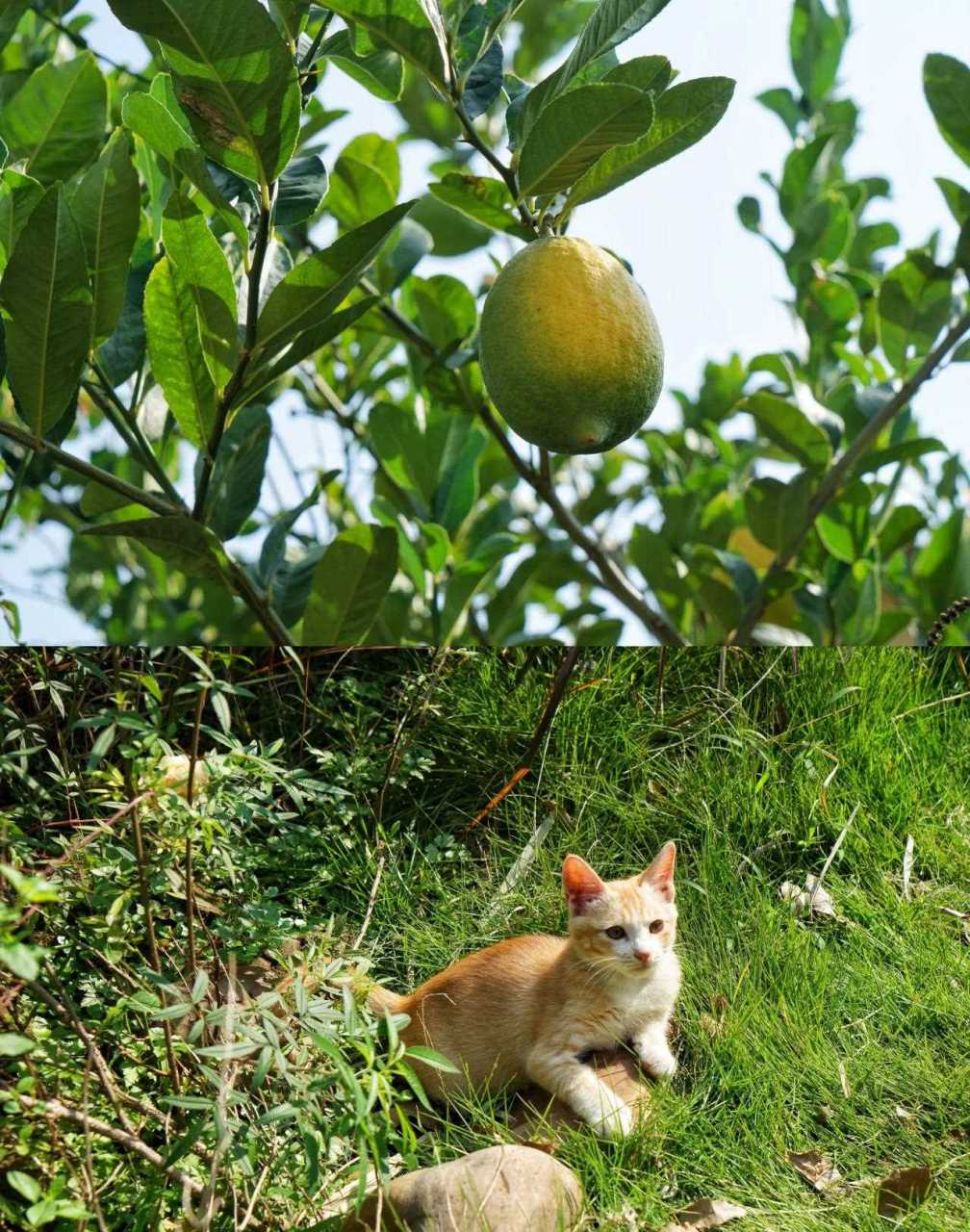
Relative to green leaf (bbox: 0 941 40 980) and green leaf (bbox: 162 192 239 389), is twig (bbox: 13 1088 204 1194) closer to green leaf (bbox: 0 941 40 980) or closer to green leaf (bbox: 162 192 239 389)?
green leaf (bbox: 0 941 40 980)

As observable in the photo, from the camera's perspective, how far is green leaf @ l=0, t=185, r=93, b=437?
0.78 metres

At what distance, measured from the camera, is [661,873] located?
1192 millimetres

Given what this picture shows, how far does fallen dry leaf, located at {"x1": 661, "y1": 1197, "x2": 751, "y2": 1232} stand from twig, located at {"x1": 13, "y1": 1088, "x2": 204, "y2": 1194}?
36 cm

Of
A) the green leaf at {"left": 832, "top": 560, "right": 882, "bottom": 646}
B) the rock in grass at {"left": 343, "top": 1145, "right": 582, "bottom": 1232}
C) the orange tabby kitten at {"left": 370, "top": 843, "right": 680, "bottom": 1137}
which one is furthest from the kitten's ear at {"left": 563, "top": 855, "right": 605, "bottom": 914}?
the green leaf at {"left": 832, "top": 560, "right": 882, "bottom": 646}

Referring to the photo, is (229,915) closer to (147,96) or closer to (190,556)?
(190,556)

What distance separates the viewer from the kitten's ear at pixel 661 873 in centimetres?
119

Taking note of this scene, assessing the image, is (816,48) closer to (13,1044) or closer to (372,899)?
(372,899)

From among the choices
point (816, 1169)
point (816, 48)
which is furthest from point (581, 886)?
point (816, 48)

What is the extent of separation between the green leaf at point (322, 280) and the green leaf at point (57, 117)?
264 mm

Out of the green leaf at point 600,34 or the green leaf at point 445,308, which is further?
the green leaf at point 445,308

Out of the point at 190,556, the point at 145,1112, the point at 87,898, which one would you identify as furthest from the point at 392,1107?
the point at 190,556

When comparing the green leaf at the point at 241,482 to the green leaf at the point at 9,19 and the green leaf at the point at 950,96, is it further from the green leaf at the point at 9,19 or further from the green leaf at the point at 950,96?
the green leaf at the point at 950,96

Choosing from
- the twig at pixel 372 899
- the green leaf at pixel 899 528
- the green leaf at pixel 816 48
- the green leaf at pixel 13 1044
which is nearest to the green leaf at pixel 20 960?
the green leaf at pixel 13 1044

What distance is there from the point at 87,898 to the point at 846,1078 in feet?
2.11
